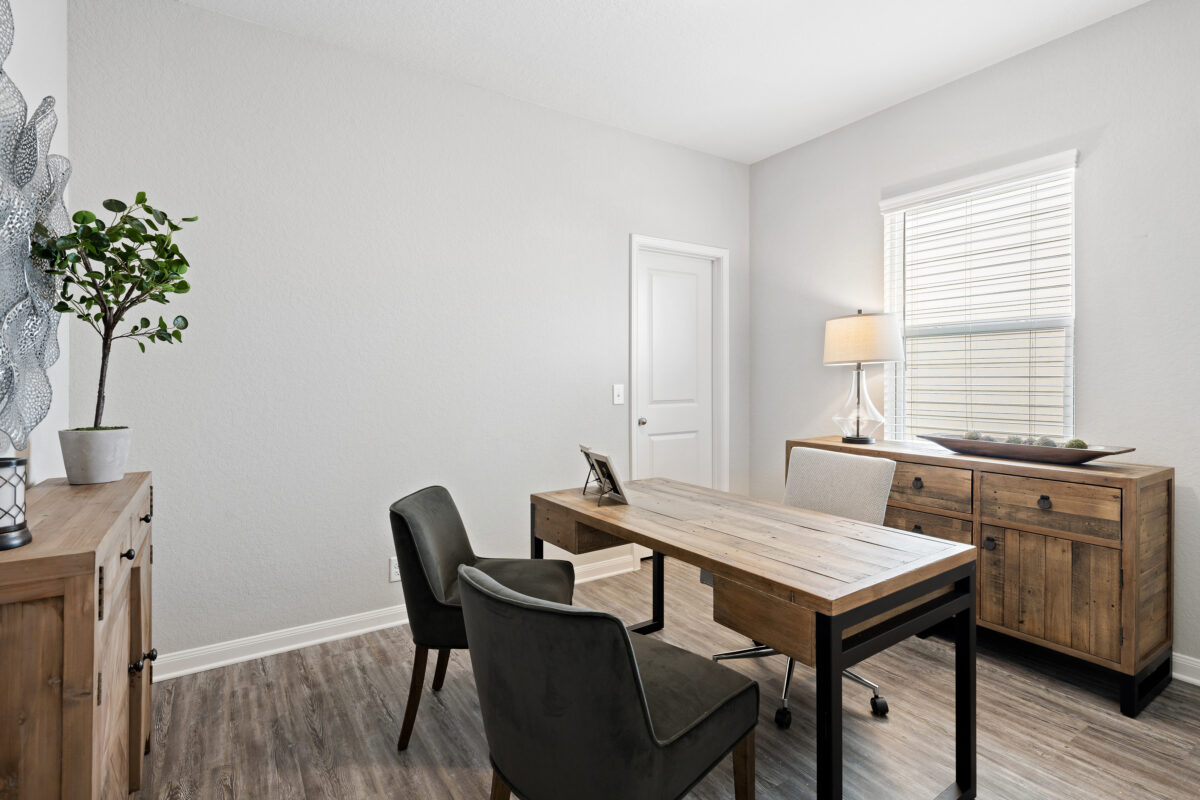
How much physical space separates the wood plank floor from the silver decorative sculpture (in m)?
1.19

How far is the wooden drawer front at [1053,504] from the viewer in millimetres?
2145

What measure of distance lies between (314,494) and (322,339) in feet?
2.32

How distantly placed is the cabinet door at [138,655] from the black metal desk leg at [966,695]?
221 cm

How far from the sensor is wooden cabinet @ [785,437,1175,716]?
6.93 ft

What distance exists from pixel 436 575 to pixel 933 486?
2.17 meters

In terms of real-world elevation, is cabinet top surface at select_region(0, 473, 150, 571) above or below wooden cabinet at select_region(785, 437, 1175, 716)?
above

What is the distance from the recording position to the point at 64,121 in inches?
84.4

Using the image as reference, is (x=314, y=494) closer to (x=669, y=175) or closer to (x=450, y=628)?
(x=450, y=628)

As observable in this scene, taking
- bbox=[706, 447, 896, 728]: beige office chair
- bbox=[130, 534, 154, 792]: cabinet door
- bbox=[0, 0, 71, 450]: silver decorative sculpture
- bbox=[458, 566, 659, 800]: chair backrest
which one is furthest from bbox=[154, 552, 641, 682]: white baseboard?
bbox=[458, 566, 659, 800]: chair backrest

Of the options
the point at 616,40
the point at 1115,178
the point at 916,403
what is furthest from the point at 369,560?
the point at 1115,178

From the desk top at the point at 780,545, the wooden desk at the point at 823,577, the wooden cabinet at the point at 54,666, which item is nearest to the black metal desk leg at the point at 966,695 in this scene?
the wooden desk at the point at 823,577

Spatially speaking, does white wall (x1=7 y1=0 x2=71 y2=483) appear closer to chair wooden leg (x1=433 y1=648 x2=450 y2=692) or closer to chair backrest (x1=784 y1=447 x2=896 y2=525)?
chair wooden leg (x1=433 y1=648 x2=450 y2=692)

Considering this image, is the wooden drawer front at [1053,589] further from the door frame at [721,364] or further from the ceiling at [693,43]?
the ceiling at [693,43]

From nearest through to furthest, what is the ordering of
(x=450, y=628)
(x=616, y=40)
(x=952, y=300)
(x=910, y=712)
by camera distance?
(x=450, y=628), (x=910, y=712), (x=616, y=40), (x=952, y=300)
